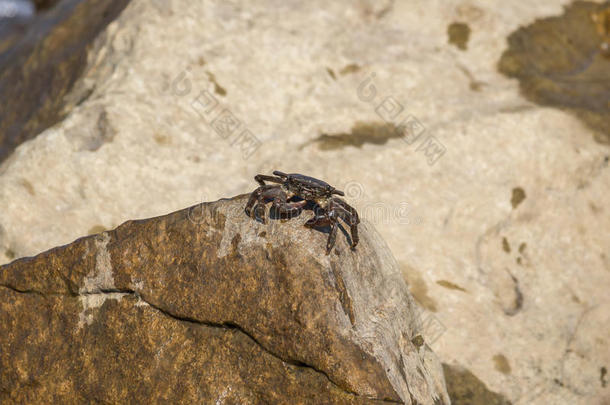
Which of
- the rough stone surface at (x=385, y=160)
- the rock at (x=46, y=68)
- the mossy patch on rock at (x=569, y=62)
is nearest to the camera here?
the rough stone surface at (x=385, y=160)

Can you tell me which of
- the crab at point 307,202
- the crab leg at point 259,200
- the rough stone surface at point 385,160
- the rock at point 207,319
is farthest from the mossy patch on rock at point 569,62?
the crab leg at point 259,200

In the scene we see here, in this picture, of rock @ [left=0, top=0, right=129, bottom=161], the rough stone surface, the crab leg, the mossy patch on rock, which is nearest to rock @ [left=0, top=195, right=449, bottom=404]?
the crab leg

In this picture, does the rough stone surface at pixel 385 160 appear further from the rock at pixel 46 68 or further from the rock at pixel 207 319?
the rock at pixel 207 319

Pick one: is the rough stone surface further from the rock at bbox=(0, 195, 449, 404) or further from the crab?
the crab

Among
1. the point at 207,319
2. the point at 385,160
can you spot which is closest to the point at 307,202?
the point at 207,319

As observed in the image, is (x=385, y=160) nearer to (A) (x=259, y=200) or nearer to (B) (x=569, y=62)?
(A) (x=259, y=200)

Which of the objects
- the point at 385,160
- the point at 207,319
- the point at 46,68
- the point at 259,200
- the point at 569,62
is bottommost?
the point at 569,62

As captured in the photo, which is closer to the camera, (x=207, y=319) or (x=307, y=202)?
(x=207, y=319)
